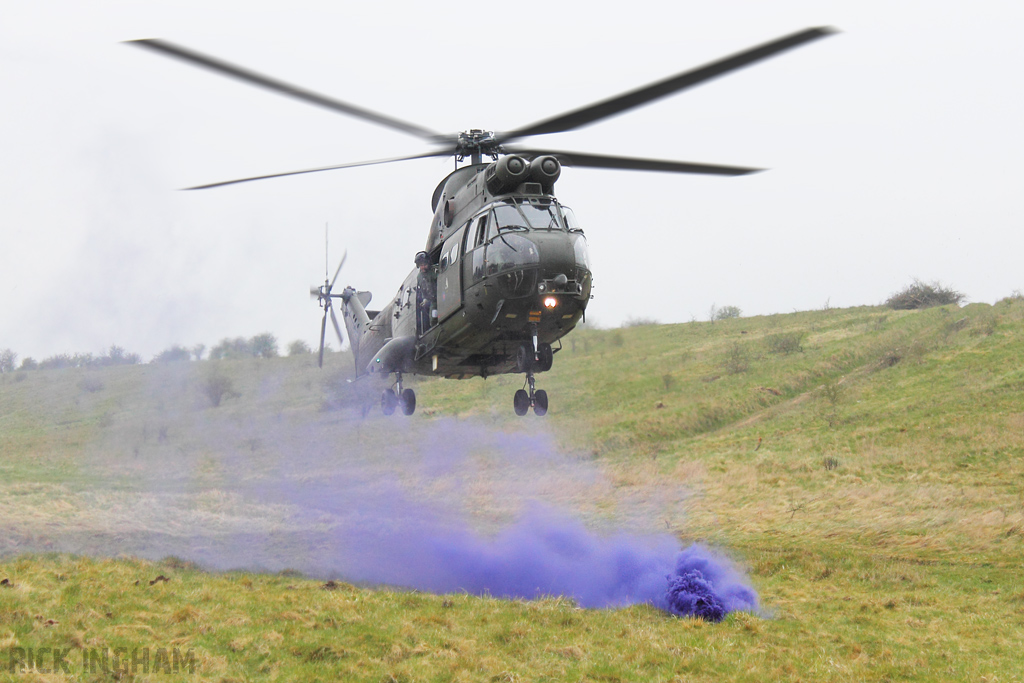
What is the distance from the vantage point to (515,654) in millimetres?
16672

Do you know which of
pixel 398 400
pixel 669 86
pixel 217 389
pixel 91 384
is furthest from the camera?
pixel 91 384

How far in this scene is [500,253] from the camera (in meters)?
14.0

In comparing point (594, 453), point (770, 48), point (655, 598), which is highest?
point (770, 48)

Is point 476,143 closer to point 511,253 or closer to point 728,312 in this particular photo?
point 511,253

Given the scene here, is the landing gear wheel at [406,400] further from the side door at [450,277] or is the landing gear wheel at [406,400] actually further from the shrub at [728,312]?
the shrub at [728,312]

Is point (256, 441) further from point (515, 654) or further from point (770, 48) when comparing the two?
point (770, 48)

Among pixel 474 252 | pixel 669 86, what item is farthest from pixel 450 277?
pixel 669 86

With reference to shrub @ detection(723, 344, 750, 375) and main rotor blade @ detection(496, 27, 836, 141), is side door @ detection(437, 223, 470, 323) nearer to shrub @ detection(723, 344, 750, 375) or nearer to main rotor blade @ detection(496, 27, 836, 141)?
main rotor blade @ detection(496, 27, 836, 141)

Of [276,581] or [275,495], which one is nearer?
[276,581]

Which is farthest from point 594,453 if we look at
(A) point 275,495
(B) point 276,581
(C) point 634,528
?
(B) point 276,581

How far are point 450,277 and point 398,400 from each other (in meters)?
4.91

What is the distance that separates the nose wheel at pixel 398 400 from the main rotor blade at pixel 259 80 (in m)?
7.60

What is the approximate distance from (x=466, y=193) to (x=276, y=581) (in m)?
13.4

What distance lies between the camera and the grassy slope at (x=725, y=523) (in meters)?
16.3
